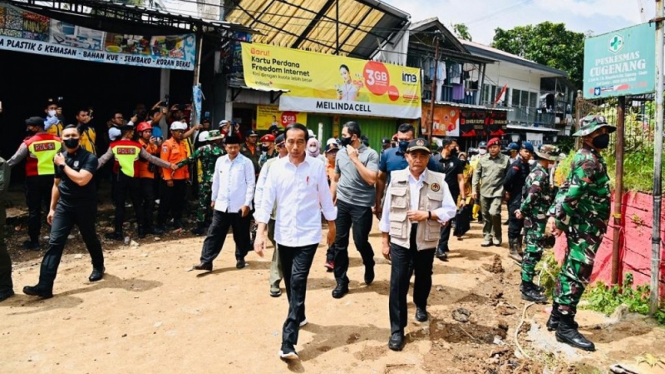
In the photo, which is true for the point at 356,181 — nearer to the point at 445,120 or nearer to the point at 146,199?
the point at 146,199

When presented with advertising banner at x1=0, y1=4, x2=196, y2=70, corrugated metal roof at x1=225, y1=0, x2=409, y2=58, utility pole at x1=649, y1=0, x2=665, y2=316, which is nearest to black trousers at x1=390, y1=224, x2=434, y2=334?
utility pole at x1=649, y1=0, x2=665, y2=316

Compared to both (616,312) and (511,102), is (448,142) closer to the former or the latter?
(616,312)

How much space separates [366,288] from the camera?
5566 millimetres

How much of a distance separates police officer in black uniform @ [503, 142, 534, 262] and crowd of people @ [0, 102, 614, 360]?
2 cm

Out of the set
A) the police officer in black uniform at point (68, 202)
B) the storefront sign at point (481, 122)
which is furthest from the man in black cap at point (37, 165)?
the storefront sign at point (481, 122)

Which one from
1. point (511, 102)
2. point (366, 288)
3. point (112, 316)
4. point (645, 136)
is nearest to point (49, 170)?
point (112, 316)

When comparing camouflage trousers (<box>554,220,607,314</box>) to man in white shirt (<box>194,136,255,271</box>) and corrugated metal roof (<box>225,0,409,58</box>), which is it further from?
corrugated metal roof (<box>225,0,409,58</box>)

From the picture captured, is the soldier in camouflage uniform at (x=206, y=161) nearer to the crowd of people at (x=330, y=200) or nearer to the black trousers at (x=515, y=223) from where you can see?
the crowd of people at (x=330, y=200)

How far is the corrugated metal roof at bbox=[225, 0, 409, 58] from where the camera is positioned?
13109mm

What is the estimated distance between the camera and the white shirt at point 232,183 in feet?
19.6

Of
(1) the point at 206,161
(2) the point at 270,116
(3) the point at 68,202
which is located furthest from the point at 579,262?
(2) the point at 270,116

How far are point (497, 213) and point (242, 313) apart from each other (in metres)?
4.78

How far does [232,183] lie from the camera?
6008mm

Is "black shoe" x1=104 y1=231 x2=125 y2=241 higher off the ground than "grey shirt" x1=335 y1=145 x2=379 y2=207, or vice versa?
"grey shirt" x1=335 y1=145 x2=379 y2=207
